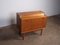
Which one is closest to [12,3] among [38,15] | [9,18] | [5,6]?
[5,6]

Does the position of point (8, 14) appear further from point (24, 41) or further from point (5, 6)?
point (24, 41)

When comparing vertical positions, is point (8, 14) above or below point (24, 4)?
below

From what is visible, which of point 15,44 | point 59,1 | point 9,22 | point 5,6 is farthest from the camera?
point 59,1

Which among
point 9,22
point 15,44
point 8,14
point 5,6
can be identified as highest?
point 5,6

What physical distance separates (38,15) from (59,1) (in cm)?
128

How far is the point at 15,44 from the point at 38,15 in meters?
0.68

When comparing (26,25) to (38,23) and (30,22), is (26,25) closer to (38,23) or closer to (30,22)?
(30,22)

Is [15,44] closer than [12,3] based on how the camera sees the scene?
Yes

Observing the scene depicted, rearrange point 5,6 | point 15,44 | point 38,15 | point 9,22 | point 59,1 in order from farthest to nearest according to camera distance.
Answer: point 59,1
point 9,22
point 5,6
point 38,15
point 15,44

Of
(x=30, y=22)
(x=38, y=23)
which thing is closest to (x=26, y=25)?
(x=30, y=22)

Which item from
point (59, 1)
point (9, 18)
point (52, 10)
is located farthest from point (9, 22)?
point (59, 1)

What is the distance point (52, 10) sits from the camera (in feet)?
10.6

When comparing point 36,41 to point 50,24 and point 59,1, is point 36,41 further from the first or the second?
point 59,1

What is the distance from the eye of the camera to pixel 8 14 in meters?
2.59
